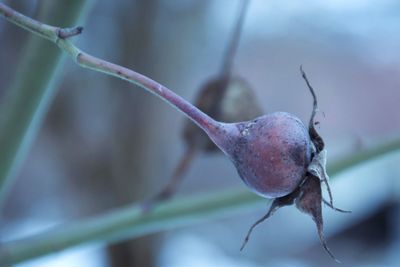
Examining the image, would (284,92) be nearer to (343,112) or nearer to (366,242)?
(343,112)

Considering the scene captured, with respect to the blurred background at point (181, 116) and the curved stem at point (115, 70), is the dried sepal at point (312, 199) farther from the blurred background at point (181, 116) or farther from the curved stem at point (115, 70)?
the blurred background at point (181, 116)

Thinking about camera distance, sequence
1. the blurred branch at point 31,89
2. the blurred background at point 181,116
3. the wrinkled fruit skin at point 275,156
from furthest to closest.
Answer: the blurred background at point 181,116
the blurred branch at point 31,89
the wrinkled fruit skin at point 275,156

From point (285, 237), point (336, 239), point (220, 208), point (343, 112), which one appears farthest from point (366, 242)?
point (220, 208)

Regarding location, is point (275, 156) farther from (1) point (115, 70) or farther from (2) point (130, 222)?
(2) point (130, 222)

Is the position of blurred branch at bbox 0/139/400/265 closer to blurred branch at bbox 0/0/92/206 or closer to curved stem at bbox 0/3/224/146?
blurred branch at bbox 0/0/92/206

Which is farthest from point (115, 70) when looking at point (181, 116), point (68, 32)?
point (181, 116)

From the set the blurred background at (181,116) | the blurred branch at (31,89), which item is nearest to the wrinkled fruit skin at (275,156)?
the blurred branch at (31,89)
